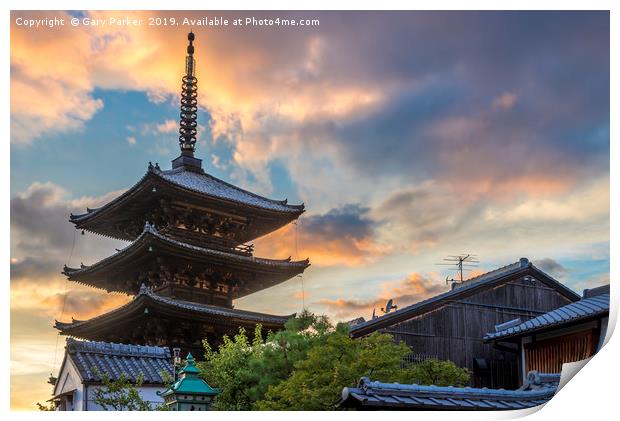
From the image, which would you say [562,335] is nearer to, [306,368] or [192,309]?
[306,368]

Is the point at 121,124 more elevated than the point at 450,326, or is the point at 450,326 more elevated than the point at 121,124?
the point at 121,124

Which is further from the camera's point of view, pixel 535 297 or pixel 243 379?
pixel 535 297

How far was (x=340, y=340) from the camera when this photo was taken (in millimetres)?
17484

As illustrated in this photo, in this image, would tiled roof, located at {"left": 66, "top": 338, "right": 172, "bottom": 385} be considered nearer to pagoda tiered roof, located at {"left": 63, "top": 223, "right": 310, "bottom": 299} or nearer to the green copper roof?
pagoda tiered roof, located at {"left": 63, "top": 223, "right": 310, "bottom": 299}

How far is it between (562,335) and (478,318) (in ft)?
15.7

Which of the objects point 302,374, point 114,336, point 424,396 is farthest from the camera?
point 114,336

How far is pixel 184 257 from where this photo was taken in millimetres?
28141

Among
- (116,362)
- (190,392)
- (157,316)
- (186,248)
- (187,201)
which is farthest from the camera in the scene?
(187,201)

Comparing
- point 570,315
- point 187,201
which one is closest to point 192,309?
point 187,201

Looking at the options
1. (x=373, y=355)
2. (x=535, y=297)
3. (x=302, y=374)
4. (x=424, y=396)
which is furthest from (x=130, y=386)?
(x=535, y=297)

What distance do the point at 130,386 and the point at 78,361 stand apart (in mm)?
1737

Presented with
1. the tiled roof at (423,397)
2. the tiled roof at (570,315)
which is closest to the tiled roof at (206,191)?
the tiled roof at (570,315)

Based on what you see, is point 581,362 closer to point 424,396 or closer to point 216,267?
point 424,396

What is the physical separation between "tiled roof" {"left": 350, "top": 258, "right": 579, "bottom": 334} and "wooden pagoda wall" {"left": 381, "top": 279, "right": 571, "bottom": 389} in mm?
244
